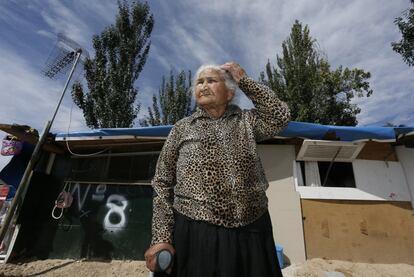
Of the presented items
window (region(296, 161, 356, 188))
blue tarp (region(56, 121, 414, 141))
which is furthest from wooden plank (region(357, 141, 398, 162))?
blue tarp (region(56, 121, 414, 141))

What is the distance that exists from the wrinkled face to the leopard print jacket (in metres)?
0.08

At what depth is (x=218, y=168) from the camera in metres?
1.36

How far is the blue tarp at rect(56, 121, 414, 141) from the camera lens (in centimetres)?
502

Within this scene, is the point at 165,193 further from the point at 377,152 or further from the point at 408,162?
the point at 408,162

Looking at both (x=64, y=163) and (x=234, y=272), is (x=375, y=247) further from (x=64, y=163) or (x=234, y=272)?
(x=64, y=163)

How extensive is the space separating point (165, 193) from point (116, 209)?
506cm

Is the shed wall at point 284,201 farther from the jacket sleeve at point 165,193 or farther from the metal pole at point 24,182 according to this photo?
the metal pole at point 24,182

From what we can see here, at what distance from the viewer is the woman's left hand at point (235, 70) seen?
1.58 m

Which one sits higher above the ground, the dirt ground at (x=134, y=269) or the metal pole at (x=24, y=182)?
the metal pole at (x=24, y=182)

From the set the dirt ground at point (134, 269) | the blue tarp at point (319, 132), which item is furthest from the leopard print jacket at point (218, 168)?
the dirt ground at point (134, 269)

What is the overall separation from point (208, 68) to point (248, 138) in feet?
2.07

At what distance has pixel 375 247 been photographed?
16.7 feet

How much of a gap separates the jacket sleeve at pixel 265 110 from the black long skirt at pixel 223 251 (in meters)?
0.54

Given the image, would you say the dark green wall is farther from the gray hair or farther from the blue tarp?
the gray hair
